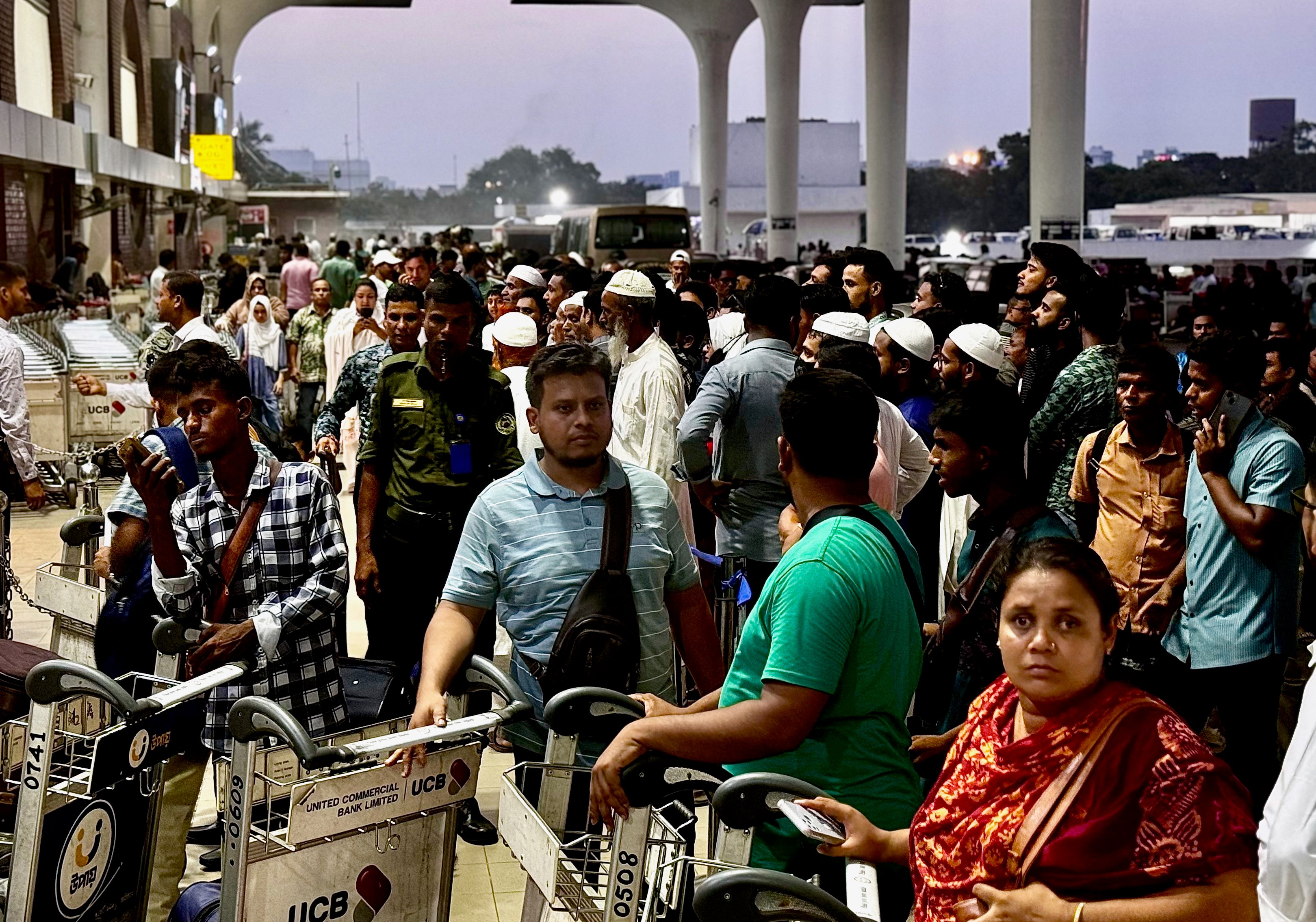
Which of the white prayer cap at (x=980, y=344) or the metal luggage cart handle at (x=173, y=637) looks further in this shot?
the white prayer cap at (x=980, y=344)

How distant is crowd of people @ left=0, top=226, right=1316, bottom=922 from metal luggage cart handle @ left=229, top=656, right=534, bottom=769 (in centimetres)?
22

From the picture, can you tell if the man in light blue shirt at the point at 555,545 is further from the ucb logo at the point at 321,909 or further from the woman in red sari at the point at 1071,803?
the woman in red sari at the point at 1071,803

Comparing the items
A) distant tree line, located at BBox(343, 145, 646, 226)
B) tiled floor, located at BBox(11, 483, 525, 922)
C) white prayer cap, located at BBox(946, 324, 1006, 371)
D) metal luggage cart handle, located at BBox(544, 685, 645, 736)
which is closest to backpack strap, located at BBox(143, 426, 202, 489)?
tiled floor, located at BBox(11, 483, 525, 922)

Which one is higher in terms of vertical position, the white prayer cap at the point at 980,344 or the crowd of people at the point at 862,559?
the white prayer cap at the point at 980,344

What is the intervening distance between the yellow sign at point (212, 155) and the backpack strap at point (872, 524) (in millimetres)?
44334

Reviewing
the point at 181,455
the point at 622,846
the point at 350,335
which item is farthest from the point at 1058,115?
the point at 622,846

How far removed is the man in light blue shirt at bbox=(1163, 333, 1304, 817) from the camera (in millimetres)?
4797

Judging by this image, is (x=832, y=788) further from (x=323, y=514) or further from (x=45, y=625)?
(x=45, y=625)

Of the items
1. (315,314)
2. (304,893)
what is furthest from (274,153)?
(304,893)

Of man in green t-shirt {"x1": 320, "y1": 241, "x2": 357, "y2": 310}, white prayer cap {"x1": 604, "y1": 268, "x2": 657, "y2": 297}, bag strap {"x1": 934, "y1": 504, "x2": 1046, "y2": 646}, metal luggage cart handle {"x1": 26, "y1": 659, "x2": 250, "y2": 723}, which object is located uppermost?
man in green t-shirt {"x1": 320, "y1": 241, "x2": 357, "y2": 310}

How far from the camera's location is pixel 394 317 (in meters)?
7.16

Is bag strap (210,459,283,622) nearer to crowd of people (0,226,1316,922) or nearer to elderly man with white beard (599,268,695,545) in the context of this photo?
crowd of people (0,226,1316,922)

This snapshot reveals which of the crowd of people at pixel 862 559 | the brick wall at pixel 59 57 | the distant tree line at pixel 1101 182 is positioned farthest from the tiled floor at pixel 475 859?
the distant tree line at pixel 1101 182

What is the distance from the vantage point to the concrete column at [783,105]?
137 ft
